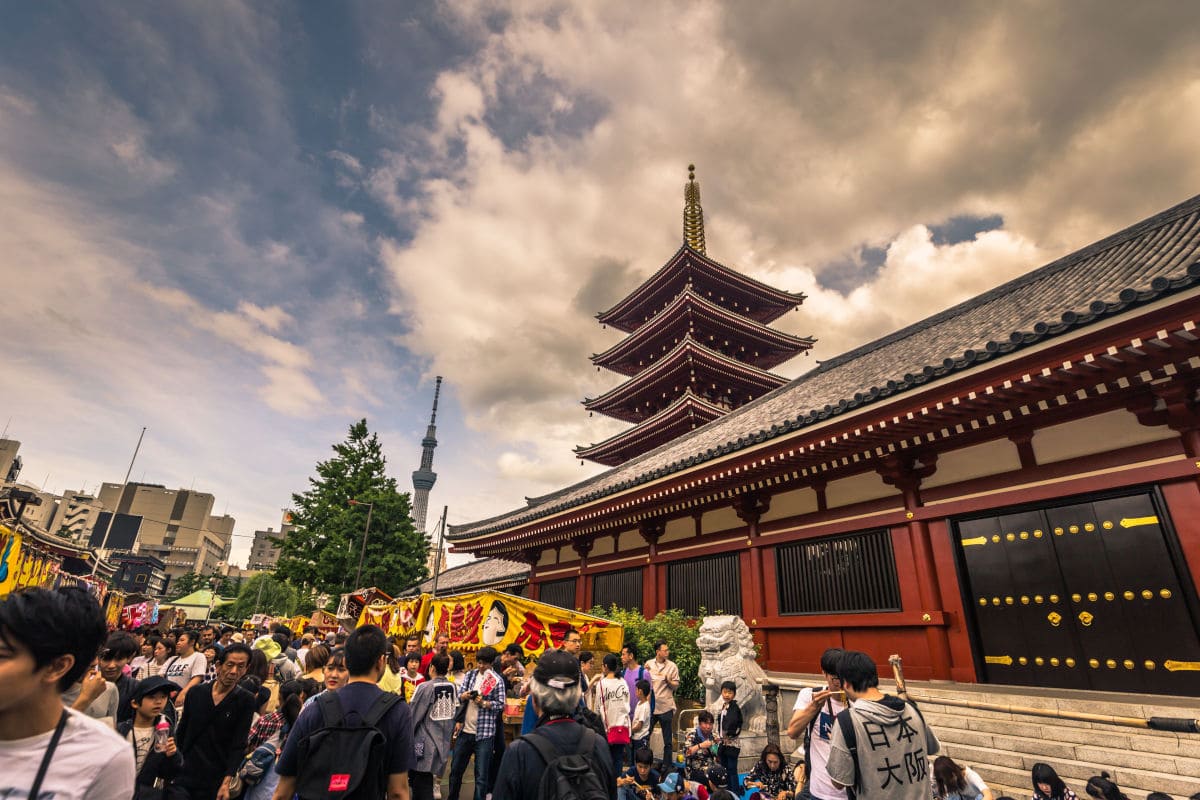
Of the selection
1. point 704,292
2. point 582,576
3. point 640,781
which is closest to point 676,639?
point 640,781

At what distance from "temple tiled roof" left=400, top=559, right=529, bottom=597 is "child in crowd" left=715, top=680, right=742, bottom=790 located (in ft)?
48.7

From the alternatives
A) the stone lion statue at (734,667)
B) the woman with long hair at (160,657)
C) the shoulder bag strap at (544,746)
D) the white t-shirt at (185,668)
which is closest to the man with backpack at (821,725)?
the shoulder bag strap at (544,746)

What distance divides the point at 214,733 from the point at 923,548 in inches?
347

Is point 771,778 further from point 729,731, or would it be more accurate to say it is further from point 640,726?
point 640,726

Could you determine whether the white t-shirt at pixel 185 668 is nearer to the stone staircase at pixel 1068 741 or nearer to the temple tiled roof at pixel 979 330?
the temple tiled roof at pixel 979 330

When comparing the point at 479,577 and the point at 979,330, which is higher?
the point at 979,330

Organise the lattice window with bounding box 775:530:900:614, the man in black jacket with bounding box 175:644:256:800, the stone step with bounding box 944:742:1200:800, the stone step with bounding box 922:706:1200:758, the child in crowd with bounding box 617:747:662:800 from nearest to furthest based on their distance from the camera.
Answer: the man in black jacket with bounding box 175:644:256:800 → the stone step with bounding box 944:742:1200:800 → the stone step with bounding box 922:706:1200:758 → the child in crowd with bounding box 617:747:662:800 → the lattice window with bounding box 775:530:900:614

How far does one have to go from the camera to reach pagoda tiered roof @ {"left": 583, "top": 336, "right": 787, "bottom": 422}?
21984 millimetres

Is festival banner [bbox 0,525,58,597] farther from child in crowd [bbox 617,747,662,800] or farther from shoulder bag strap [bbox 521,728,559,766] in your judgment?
shoulder bag strap [bbox 521,728,559,766]

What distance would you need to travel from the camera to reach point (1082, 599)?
23.3 ft

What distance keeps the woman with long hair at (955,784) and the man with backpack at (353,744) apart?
449cm

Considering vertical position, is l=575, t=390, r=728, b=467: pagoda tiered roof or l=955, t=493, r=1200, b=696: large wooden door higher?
l=575, t=390, r=728, b=467: pagoda tiered roof

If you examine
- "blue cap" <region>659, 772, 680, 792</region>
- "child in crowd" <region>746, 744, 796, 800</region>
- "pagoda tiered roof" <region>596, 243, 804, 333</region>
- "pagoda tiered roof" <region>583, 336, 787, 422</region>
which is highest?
"pagoda tiered roof" <region>596, 243, 804, 333</region>

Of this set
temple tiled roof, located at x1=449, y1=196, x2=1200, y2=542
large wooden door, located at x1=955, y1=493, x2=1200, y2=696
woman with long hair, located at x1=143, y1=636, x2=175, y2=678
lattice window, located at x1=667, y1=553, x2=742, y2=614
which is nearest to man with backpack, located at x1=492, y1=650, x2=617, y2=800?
temple tiled roof, located at x1=449, y1=196, x2=1200, y2=542
